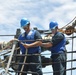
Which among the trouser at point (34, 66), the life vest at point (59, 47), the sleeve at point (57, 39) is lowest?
the trouser at point (34, 66)

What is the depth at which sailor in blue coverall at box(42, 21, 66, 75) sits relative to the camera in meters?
8.18

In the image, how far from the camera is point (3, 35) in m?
8.71

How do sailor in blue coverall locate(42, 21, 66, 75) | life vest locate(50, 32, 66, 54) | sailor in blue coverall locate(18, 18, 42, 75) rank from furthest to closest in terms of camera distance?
life vest locate(50, 32, 66, 54)
sailor in blue coverall locate(42, 21, 66, 75)
sailor in blue coverall locate(18, 18, 42, 75)

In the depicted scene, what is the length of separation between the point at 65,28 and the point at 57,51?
3.50ft

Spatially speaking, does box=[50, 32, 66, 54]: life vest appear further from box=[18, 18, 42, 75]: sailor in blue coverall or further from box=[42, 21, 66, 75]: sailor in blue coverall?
box=[18, 18, 42, 75]: sailor in blue coverall

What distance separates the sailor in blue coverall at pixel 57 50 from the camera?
8.18 metres

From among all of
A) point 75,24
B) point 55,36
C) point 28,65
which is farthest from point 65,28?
point 28,65


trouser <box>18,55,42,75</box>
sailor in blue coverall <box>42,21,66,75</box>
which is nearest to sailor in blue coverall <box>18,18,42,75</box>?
trouser <box>18,55,42,75</box>

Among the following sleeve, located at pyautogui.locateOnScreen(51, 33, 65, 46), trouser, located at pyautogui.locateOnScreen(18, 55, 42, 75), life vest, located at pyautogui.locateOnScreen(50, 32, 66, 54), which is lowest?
trouser, located at pyautogui.locateOnScreen(18, 55, 42, 75)

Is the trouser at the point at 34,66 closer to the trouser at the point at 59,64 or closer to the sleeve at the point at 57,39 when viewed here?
the trouser at the point at 59,64

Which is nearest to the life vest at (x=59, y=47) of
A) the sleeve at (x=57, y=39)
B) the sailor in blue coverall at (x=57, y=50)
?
the sailor in blue coverall at (x=57, y=50)

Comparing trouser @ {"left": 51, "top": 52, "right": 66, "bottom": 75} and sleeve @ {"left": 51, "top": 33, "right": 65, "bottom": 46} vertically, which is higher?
sleeve @ {"left": 51, "top": 33, "right": 65, "bottom": 46}

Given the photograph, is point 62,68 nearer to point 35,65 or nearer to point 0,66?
point 35,65

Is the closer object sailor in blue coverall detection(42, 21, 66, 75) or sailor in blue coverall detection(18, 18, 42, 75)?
A: sailor in blue coverall detection(18, 18, 42, 75)
